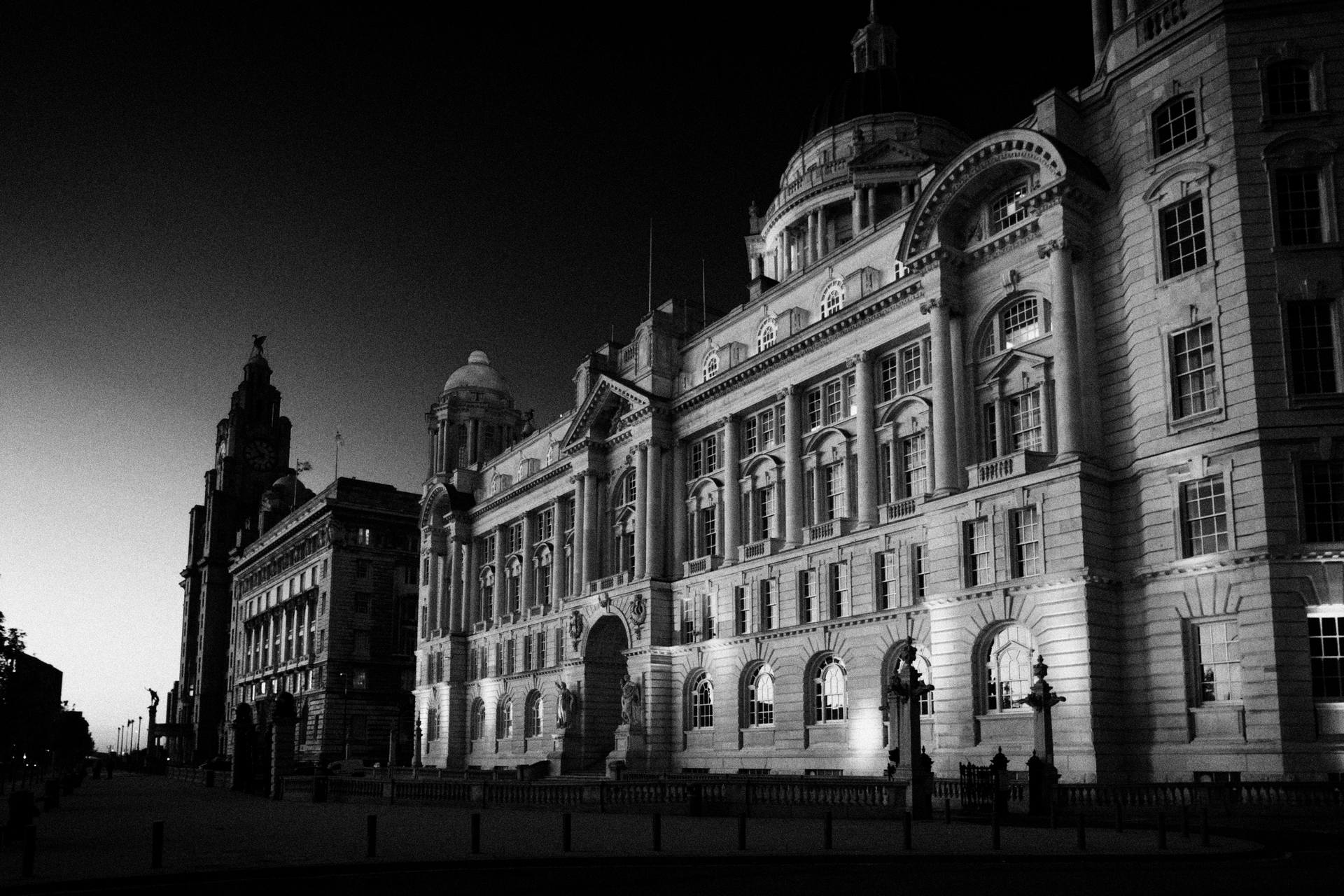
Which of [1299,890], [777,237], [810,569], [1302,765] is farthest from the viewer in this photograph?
[777,237]

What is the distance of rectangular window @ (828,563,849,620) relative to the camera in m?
52.0

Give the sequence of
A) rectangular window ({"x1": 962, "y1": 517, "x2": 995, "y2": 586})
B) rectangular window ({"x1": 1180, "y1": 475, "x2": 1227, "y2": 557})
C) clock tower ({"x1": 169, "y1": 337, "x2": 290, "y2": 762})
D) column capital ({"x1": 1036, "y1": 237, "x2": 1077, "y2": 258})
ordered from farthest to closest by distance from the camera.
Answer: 1. clock tower ({"x1": 169, "y1": 337, "x2": 290, "y2": 762})
2. rectangular window ({"x1": 962, "y1": 517, "x2": 995, "y2": 586})
3. column capital ({"x1": 1036, "y1": 237, "x2": 1077, "y2": 258})
4. rectangular window ({"x1": 1180, "y1": 475, "x2": 1227, "y2": 557})

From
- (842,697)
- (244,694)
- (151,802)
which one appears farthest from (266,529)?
(842,697)

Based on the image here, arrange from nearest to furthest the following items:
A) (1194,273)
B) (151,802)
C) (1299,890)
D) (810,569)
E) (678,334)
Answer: (1299,890) < (1194,273) < (151,802) < (810,569) < (678,334)

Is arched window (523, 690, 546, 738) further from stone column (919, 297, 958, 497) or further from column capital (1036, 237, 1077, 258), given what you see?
column capital (1036, 237, 1077, 258)

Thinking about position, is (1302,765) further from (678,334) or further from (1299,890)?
(678,334)

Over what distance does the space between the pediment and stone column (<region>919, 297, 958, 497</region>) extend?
2154 cm

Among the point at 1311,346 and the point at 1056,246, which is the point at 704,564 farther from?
the point at 1311,346

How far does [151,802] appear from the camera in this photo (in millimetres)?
50781

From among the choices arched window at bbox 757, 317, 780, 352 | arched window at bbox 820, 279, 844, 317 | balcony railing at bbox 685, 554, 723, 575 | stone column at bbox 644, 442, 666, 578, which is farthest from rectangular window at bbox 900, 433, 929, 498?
stone column at bbox 644, 442, 666, 578

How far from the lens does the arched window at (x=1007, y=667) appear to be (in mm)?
42188

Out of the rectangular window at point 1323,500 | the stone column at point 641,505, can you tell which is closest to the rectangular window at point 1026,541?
the rectangular window at point 1323,500

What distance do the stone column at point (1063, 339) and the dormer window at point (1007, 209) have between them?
2.60 meters

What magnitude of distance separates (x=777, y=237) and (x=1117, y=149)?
44.1 meters
